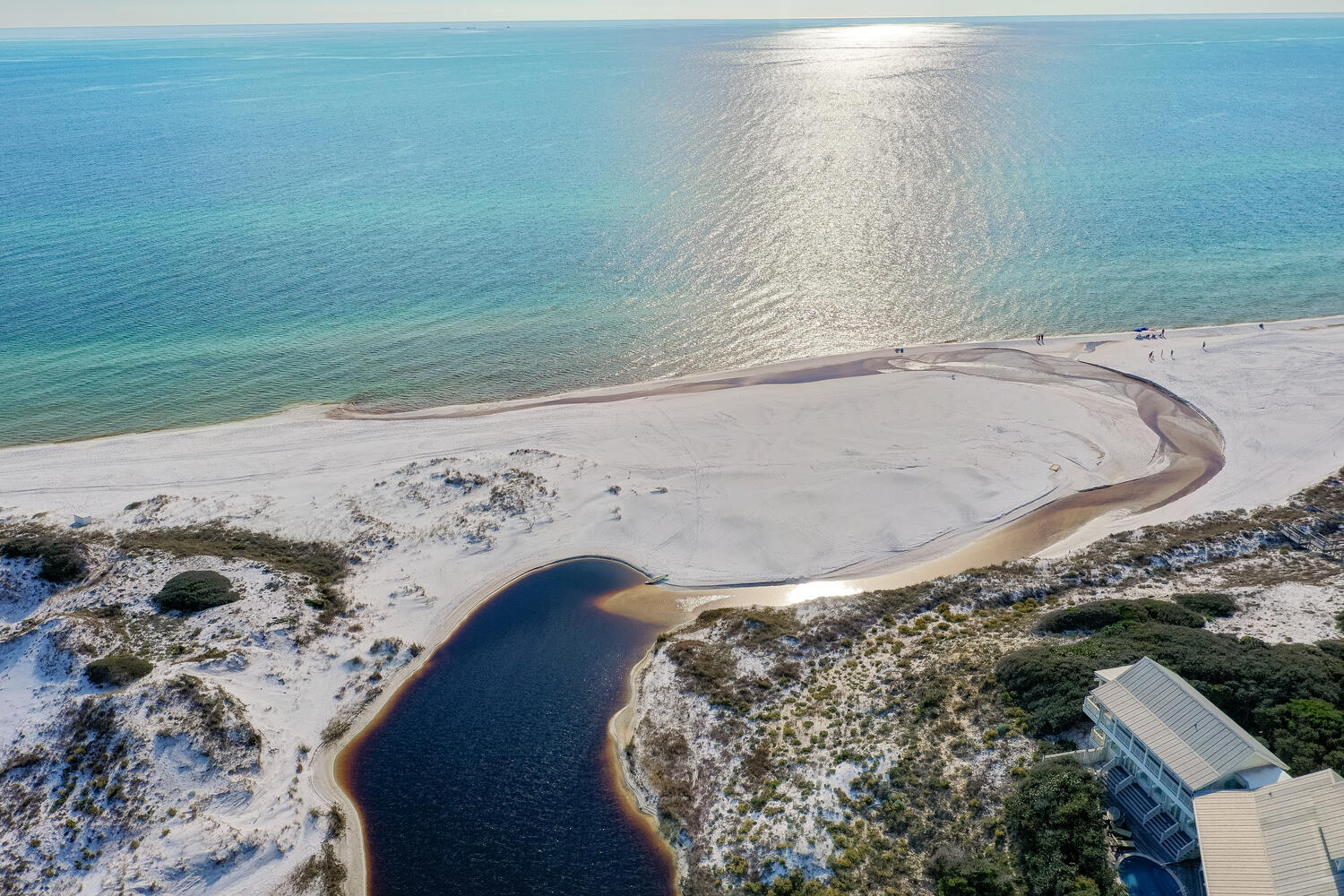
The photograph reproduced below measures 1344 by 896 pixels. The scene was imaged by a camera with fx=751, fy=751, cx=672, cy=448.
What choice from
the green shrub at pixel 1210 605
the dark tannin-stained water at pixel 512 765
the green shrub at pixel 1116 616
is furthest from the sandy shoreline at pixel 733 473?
the green shrub at pixel 1210 605

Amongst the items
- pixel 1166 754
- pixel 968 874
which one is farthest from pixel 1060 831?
pixel 1166 754

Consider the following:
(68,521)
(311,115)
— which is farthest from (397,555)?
(311,115)

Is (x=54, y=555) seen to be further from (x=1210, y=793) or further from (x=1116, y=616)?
(x=1116, y=616)

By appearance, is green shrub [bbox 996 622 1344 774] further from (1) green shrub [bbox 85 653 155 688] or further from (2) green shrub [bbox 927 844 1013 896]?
(1) green shrub [bbox 85 653 155 688]

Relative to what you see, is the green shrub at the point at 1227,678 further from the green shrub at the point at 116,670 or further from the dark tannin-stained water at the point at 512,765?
the green shrub at the point at 116,670

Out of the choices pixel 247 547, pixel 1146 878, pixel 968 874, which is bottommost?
pixel 247 547

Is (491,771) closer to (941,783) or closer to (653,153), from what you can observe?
(941,783)
